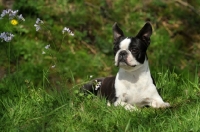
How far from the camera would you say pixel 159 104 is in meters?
5.72

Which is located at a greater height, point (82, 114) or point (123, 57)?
point (123, 57)

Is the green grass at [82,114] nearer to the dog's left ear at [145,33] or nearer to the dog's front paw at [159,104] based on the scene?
the dog's front paw at [159,104]

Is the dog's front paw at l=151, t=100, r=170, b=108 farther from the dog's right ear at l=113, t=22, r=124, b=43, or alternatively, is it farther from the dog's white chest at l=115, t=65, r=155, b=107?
the dog's right ear at l=113, t=22, r=124, b=43

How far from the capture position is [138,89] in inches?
233

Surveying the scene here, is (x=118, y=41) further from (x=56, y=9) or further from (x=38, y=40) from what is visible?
(x=56, y=9)

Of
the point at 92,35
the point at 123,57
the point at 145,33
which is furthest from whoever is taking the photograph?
the point at 92,35

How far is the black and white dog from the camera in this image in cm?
580

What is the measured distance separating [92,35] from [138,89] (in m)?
4.71

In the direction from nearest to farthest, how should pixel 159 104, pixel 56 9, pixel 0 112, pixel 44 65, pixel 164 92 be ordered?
pixel 0 112 → pixel 159 104 → pixel 164 92 → pixel 44 65 → pixel 56 9

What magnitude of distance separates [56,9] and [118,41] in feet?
15.7

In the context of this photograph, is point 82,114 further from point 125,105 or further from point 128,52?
point 128,52

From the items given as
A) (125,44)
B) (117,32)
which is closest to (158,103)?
(125,44)

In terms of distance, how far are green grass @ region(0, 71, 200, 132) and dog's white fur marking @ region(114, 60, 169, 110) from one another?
0.94ft

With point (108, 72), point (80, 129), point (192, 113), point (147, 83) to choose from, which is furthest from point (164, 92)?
point (108, 72)
